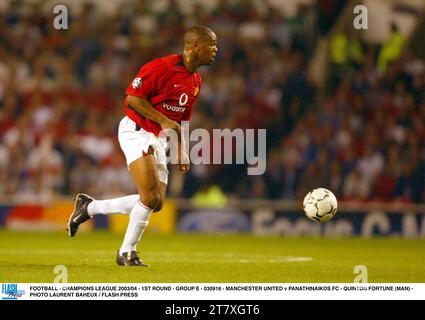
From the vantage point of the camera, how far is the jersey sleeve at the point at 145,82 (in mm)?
8930

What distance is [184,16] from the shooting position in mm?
19453

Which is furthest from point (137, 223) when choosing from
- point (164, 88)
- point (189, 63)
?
point (189, 63)

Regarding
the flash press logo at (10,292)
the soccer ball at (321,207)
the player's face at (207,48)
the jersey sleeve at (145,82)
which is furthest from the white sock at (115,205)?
the flash press logo at (10,292)

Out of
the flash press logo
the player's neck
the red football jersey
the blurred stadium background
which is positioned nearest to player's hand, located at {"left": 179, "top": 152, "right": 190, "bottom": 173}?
the red football jersey

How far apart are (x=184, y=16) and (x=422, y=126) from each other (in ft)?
17.0

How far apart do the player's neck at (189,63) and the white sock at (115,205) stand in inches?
51.7

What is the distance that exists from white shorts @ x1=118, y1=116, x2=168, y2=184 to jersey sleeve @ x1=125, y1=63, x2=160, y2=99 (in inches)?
12.3

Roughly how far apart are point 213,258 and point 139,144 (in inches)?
83.5

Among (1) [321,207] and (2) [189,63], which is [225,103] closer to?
(1) [321,207]

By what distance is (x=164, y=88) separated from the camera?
9094 mm

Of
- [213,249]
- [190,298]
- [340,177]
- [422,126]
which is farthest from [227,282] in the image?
[422,126]

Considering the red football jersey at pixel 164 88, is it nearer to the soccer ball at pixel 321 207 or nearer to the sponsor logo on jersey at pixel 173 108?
the sponsor logo on jersey at pixel 173 108

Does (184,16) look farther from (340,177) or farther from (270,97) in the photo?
(340,177)

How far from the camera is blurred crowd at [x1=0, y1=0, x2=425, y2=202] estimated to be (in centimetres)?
1686
